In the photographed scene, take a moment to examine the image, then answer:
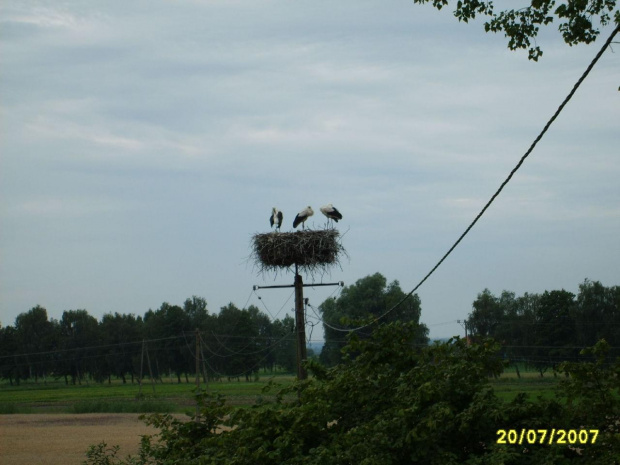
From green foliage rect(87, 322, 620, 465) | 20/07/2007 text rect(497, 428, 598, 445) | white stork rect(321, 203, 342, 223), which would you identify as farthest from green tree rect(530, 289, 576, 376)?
20/07/2007 text rect(497, 428, 598, 445)

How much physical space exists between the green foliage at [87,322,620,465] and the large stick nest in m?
5.25

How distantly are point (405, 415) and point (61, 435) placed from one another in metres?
20.4

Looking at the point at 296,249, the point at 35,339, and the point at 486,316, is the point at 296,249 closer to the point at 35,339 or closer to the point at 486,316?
the point at 486,316

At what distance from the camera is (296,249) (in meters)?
12.7

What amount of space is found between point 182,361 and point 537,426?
237 feet

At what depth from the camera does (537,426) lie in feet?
19.3

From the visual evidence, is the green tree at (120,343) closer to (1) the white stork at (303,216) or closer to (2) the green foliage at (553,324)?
(2) the green foliage at (553,324)

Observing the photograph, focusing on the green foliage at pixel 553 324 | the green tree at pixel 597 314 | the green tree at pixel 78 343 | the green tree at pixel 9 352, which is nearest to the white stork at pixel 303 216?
the green foliage at pixel 553 324

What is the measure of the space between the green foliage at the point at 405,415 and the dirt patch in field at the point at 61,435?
526 centimetres

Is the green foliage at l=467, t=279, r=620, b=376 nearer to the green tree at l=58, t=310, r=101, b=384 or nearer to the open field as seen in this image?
the open field

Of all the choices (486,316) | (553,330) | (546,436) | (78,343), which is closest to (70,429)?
(546,436)

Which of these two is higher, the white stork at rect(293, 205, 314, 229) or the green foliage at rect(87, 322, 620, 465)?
the white stork at rect(293, 205, 314, 229)

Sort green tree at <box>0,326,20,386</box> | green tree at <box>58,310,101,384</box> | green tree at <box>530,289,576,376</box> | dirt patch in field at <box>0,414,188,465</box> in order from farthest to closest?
green tree at <box>58,310,101,384</box>
green tree at <box>0,326,20,386</box>
green tree at <box>530,289,576,376</box>
dirt patch in field at <box>0,414,188,465</box>

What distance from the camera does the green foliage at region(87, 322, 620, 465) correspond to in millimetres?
5766
